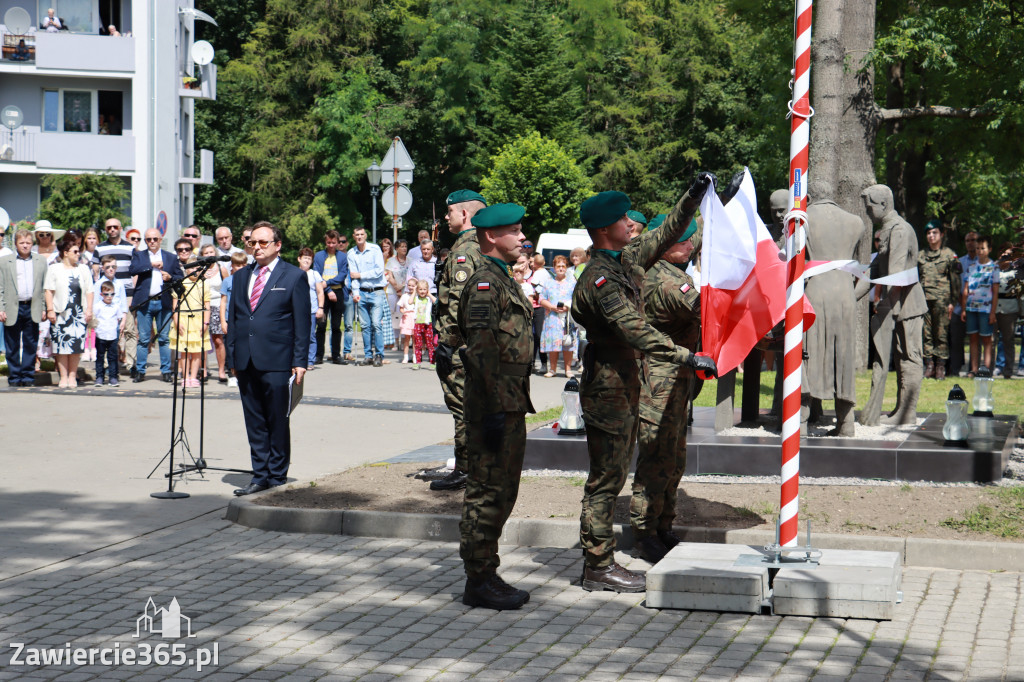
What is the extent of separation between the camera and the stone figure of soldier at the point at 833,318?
10.9 m

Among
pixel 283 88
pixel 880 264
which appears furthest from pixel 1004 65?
pixel 283 88

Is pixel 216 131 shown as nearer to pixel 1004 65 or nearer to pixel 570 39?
pixel 570 39

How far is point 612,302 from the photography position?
6809 millimetres

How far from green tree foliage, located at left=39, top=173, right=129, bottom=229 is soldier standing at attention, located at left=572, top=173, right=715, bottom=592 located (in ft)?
99.8

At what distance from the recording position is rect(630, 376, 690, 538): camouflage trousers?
7711mm

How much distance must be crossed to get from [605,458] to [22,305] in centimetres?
1257

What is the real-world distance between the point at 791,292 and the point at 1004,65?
17002 millimetres

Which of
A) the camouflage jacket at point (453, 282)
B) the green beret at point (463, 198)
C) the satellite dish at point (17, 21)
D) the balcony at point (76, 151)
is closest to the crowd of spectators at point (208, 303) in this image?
the green beret at point (463, 198)

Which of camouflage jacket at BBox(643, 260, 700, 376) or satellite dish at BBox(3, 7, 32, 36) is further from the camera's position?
satellite dish at BBox(3, 7, 32, 36)

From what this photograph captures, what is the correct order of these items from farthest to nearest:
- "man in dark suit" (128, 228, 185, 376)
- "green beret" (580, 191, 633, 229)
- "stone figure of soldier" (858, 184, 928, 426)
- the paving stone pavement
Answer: "man in dark suit" (128, 228, 185, 376), "stone figure of soldier" (858, 184, 928, 426), "green beret" (580, 191, 633, 229), the paving stone pavement

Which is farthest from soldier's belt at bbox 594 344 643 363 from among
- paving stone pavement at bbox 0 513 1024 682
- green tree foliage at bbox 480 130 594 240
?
green tree foliage at bbox 480 130 594 240

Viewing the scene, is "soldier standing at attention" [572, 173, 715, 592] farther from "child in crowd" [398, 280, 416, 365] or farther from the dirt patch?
"child in crowd" [398, 280, 416, 365]

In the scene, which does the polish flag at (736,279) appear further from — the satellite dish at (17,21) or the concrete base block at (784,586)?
the satellite dish at (17,21)

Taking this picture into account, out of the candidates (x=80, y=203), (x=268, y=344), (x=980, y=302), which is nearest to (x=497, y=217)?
(x=268, y=344)
